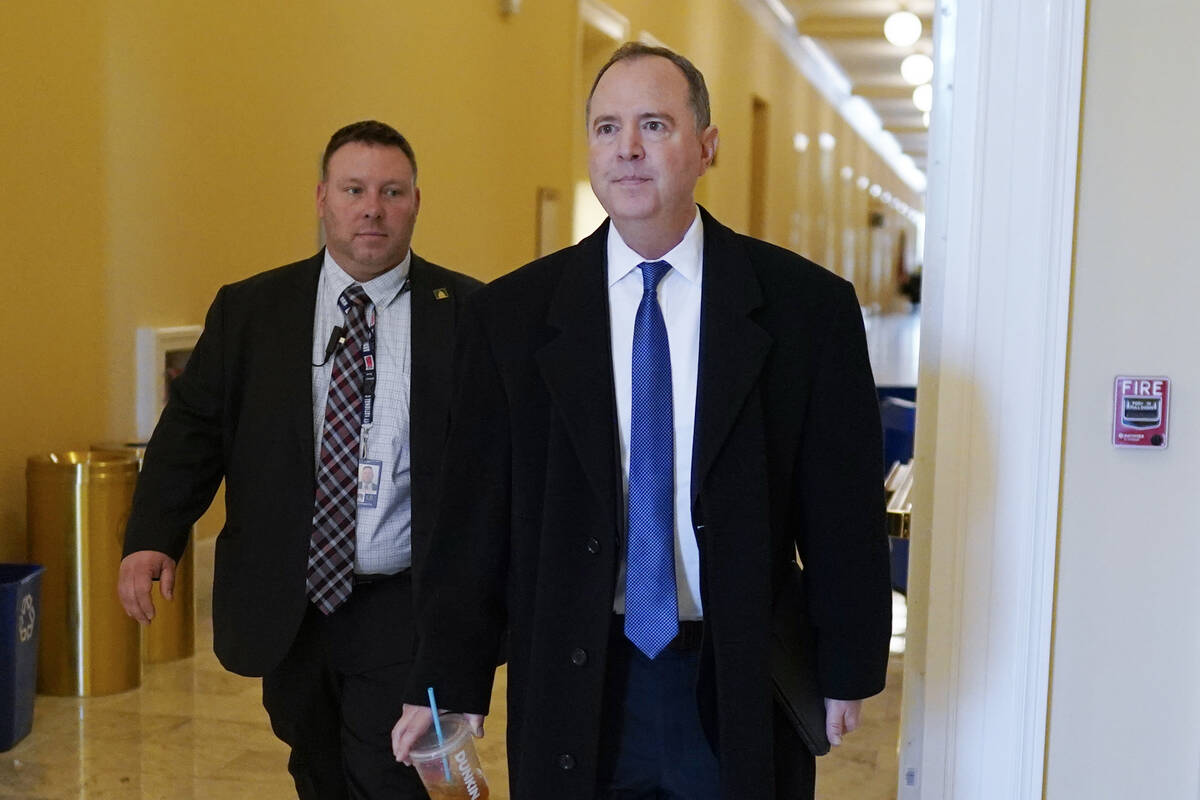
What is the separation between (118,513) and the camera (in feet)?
17.5

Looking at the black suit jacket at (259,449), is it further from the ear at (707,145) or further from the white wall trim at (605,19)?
the white wall trim at (605,19)

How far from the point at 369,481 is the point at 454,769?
1.05 metres

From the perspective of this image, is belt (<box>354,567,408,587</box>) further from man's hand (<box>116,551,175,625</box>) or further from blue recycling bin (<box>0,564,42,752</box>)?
blue recycling bin (<box>0,564,42,752</box>)

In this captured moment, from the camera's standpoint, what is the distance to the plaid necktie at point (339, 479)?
306cm

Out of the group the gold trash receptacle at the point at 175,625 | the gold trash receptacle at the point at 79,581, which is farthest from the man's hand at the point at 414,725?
the gold trash receptacle at the point at 175,625

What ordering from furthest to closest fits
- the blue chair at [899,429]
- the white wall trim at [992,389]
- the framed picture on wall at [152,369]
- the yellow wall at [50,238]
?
the blue chair at [899,429] < the framed picture on wall at [152,369] < the yellow wall at [50,238] < the white wall trim at [992,389]

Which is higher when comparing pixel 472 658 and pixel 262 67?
pixel 262 67

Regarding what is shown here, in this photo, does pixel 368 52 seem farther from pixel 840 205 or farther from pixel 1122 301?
pixel 840 205

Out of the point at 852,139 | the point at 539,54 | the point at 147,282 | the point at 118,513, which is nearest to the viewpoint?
the point at 118,513

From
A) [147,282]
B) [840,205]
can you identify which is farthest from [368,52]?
[840,205]

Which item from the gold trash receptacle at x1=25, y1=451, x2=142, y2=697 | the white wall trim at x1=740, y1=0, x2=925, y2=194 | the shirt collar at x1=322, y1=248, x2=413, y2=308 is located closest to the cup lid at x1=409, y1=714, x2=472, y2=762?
the shirt collar at x1=322, y1=248, x2=413, y2=308

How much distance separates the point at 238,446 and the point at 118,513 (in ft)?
7.81

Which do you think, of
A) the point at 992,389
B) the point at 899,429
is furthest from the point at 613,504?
the point at 899,429

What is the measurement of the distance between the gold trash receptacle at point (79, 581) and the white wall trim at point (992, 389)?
3512 millimetres
